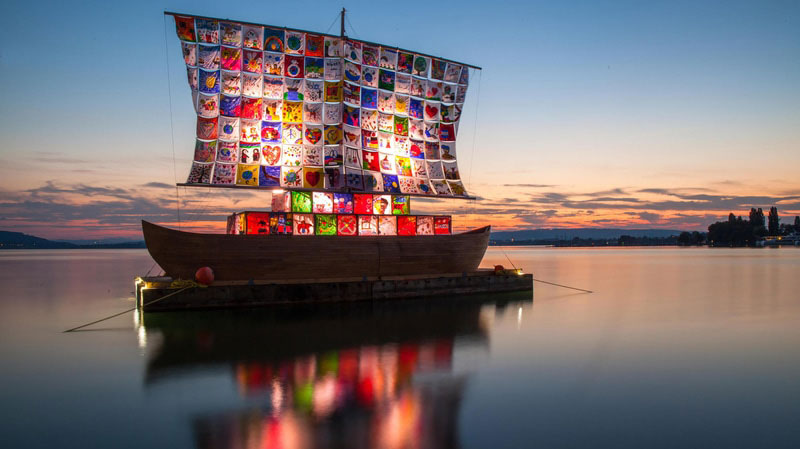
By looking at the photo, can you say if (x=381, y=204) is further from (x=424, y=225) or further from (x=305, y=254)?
(x=305, y=254)

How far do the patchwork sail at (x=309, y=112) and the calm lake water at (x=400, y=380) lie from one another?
6.34 m

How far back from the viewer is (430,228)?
915 inches

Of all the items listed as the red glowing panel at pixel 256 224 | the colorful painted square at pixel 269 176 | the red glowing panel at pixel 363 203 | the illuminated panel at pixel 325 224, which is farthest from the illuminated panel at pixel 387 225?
the red glowing panel at pixel 256 224

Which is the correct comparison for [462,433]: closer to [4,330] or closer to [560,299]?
[4,330]

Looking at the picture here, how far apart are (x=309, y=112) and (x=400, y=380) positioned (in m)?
15.0

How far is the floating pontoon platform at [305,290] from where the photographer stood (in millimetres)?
17094

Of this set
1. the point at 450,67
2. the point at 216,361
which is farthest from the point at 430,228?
the point at 216,361

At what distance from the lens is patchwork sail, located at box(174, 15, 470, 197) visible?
2027 cm

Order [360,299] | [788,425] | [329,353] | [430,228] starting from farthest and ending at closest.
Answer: [430,228], [360,299], [329,353], [788,425]

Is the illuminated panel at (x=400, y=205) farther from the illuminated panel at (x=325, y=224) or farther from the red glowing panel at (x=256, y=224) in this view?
the red glowing panel at (x=256, y=224)

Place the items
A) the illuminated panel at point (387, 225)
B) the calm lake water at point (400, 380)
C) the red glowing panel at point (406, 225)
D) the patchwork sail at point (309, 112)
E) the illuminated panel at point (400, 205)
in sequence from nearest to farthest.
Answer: the calm lake water at point (400, 380) → the patchwork sail at point (309, 112) → the illuminated panel at point (387, 225) → the red glowing panel at point (406, 225) → the illuminated panel at point (400, 205)

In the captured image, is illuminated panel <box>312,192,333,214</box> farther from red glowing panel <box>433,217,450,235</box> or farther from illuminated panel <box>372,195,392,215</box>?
red glowing panel <box>433,217,450,235</box>

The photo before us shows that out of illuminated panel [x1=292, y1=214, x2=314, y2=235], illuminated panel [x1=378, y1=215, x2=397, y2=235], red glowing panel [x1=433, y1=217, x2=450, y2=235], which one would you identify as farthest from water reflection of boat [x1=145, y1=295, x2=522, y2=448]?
red glowing panel [x1=433, y1=217, x2=450, y2=235]

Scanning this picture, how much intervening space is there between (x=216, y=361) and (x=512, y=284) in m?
16.5
